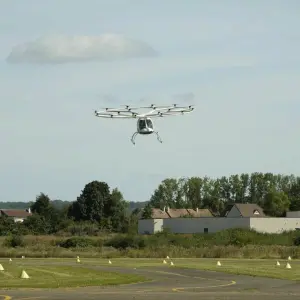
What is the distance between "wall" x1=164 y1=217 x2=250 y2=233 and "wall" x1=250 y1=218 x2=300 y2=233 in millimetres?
1786

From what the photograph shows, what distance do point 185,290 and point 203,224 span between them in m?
88.9

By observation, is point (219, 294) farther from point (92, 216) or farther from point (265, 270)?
point (92, 216)

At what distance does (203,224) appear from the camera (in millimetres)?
126875

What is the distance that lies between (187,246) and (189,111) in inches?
1983

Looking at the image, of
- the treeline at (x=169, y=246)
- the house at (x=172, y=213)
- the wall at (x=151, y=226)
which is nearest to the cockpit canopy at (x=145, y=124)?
the treeline at (x=169, y=246)

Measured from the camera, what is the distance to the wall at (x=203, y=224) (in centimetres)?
12281

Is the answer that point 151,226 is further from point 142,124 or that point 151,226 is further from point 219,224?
point 142,124

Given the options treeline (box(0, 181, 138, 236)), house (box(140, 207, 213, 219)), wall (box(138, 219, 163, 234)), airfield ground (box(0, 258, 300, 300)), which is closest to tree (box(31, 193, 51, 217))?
treeline (box(0, 181, 138, 236))

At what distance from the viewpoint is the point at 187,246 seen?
103 m

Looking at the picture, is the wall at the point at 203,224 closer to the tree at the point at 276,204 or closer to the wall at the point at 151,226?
the wall at the point at 151,226

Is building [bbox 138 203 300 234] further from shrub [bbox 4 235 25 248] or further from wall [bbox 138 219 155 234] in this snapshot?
shrub [bbox 4 235 25 248]

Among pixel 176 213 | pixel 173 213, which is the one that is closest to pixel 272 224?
pixel 173 213

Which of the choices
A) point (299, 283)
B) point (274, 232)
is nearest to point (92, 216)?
point (274, 232)

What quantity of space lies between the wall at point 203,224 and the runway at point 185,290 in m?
72.0
